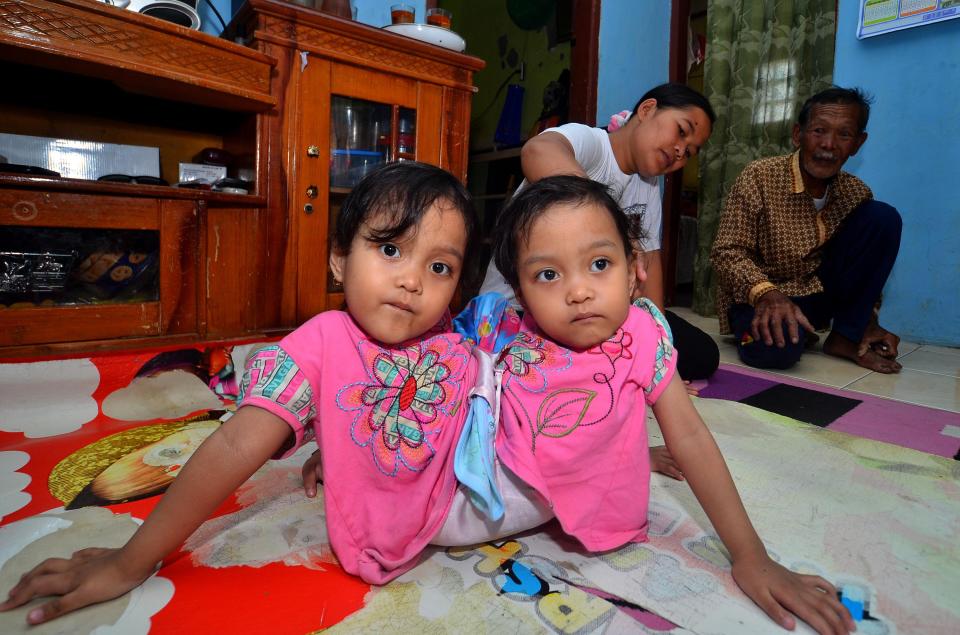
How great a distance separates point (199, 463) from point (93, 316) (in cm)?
97

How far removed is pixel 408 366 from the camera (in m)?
0.68

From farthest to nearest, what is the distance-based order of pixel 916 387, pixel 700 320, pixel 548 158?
pixel 700 320
pixel 916 387
pixel 548 158

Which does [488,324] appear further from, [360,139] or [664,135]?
[360,139]

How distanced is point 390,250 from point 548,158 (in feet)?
1.81

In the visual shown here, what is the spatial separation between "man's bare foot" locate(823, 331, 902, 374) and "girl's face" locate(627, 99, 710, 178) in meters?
1.09

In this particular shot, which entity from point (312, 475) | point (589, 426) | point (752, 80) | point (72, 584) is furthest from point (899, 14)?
point (72, 584)

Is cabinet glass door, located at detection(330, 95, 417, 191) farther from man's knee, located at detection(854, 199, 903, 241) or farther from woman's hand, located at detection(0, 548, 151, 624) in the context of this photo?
man's knee, located at detection(854, 199, 903, 241)

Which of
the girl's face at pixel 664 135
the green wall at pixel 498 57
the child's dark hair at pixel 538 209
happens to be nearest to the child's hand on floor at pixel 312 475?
the child's dark hair at pixel 538 209

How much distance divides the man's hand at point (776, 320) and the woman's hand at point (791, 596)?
1232 mm

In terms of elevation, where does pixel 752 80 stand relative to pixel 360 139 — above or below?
above

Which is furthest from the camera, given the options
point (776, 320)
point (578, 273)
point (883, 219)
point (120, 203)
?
point (883, 219)

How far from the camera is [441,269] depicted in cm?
68

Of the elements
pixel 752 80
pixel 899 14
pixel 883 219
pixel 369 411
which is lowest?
pixel 369 411

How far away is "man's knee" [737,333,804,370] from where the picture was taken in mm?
1783
